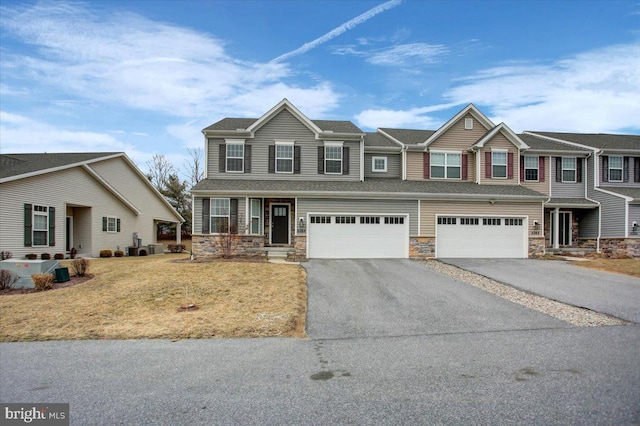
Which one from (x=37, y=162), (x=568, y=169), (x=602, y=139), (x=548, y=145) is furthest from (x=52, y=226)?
(x=602, y=139)

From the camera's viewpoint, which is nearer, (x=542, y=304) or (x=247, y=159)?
(x=542, y=304)

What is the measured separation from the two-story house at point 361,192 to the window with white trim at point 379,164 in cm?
7

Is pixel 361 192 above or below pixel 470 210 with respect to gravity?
above

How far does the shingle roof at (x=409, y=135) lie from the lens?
2182cm

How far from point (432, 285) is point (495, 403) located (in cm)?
810

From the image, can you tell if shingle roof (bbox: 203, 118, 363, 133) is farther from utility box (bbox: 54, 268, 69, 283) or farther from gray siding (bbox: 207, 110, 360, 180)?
utility box (bbox: 54, 268, 69, 283)

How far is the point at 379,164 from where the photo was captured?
72.0 feet

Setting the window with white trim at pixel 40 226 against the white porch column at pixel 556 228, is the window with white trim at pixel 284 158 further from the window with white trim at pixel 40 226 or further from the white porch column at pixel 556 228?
the white porch column at pixel 556 228

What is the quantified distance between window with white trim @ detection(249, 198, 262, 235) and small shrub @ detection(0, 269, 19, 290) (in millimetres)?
8996

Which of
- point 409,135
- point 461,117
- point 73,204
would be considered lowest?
point 73,204

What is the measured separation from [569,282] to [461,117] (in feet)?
37.5

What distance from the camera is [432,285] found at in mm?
12133

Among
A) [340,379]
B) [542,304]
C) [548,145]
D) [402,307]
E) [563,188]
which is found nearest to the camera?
[340,379]

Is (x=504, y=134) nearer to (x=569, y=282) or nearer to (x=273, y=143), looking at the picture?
(x=569, y=282)
